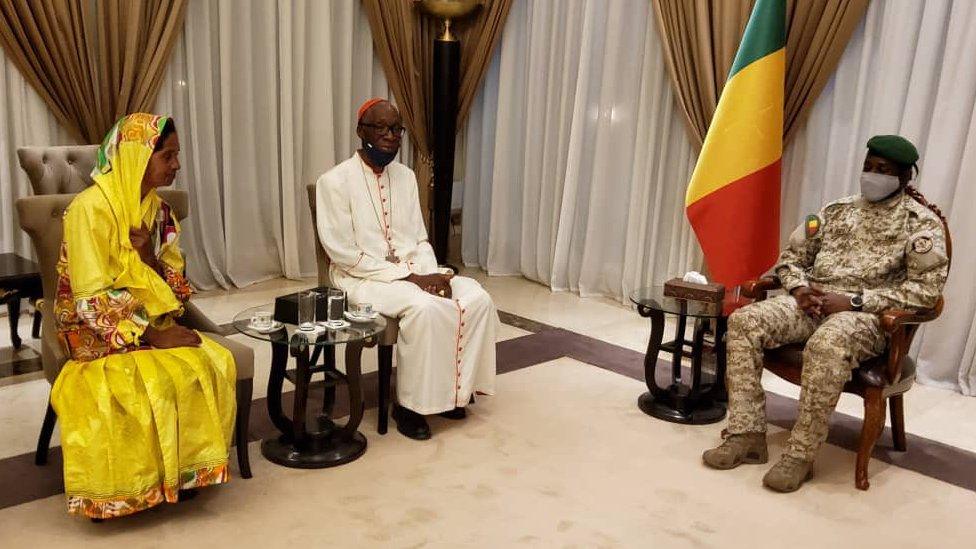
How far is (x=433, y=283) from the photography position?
344cm

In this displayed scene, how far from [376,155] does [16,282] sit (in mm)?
1611

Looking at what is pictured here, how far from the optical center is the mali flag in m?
4.04

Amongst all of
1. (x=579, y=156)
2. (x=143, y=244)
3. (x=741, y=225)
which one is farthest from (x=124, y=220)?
(x=579, y=156)

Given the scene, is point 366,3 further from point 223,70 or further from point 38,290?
point 38,290

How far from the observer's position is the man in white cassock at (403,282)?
323 centimetres

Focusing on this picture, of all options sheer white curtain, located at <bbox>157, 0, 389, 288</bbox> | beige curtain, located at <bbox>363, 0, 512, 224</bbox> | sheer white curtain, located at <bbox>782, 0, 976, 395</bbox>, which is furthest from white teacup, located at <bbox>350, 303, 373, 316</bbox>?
beige curtain, located at <bbox>363, 0, 512, 224</bbox>

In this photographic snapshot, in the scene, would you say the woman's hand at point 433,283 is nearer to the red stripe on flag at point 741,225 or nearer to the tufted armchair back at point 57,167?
the red stripe on flag at point 741,225

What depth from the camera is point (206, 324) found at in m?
2.97

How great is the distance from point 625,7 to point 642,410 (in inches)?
108

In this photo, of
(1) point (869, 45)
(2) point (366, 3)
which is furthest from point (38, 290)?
(1) point (869, 45)

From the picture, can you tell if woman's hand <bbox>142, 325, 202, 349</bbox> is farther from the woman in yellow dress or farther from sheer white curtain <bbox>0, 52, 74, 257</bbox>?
sheer white curtain <bbox>0, 52, 74, 257</bbox>

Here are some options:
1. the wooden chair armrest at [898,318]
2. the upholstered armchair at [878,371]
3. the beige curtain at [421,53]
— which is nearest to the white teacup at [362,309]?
the upholstered armchair at [878,371]

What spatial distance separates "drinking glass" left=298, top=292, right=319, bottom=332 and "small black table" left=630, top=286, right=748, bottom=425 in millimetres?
1351

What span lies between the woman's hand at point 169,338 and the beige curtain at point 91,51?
2.41m
